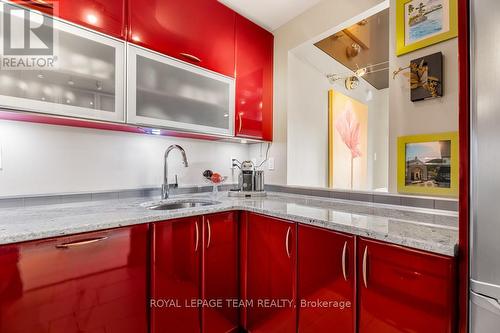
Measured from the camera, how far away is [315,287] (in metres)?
1.17

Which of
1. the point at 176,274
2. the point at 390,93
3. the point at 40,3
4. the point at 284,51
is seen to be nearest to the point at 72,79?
the point at 40,3

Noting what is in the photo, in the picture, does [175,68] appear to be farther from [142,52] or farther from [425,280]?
[425,280]

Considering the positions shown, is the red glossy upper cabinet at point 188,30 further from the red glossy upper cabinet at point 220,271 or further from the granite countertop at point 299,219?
the red glossy upper cabinet at point 220,271

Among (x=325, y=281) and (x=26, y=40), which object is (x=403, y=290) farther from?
(x=26, y=40)

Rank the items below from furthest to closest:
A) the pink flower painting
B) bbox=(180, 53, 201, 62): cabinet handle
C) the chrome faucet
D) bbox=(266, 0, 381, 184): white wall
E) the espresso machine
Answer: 1. the pink flower painting
2. the espresso machine
3. bbox=(266, 0, 381, 184): white wall
4. the chrome faucet
5. bbox=(180, 53, 201, 62): cabinet handle

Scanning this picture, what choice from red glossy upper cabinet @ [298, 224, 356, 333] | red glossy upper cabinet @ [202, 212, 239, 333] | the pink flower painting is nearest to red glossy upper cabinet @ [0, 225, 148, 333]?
red glossy upper cabinet @ [202, 212, 239, 333]

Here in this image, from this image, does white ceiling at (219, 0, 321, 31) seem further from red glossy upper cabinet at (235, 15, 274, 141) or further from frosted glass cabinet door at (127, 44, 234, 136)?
frosted glass cabinet door at (127, 44, 234, 136)

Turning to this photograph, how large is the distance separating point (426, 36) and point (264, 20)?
4.18 feet

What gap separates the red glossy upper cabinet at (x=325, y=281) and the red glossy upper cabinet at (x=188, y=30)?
4.47ft

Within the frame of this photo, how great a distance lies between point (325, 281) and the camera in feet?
3.69

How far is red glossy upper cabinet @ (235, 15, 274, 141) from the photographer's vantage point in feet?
6.40

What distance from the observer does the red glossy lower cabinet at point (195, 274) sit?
1216mm

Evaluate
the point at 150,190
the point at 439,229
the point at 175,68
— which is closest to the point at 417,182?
the point at 439,229

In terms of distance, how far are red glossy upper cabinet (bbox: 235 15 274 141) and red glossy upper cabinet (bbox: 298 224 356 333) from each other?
1076 millimetres
